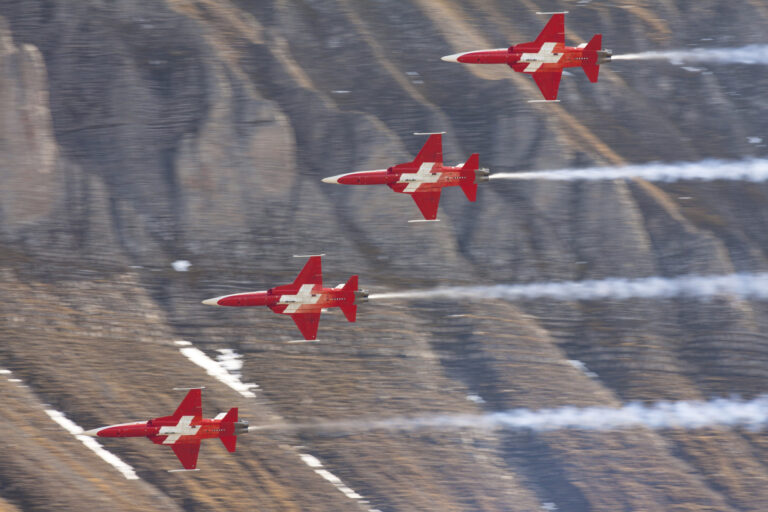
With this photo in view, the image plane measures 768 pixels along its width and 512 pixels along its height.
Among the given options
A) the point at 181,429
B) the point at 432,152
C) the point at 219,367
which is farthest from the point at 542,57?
the point at 181,429

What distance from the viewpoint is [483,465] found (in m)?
66.6

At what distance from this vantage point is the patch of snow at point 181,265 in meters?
69.6

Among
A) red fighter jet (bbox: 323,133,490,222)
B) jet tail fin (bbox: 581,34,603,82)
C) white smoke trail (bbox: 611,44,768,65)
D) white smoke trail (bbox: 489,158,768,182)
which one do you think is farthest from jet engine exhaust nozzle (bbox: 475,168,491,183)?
white smoke trail (bbox: 611,44,768,65)

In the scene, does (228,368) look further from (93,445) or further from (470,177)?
(470,177)

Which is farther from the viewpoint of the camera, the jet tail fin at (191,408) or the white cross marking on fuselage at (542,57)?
the white cross marking on fuselage at (542,57)

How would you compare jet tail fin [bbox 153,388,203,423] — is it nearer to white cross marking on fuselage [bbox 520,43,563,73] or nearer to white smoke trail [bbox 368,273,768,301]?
white smoke trail [bbox 368,273,768,301]

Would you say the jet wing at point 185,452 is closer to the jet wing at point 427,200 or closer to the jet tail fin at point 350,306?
the jet tail fin at point 350,306

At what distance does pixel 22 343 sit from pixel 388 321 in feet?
67.0

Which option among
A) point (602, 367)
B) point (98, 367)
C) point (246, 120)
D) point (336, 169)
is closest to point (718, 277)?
point (602, 367)

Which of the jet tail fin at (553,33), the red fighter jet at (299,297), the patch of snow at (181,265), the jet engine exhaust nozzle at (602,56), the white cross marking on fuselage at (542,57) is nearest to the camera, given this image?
the jet engine exhaust nozzle at (602,56)

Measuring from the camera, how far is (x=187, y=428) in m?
60.5

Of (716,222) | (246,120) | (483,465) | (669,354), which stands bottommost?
(483,465)

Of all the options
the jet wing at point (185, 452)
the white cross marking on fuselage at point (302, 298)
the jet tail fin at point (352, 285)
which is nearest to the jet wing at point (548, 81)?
the jet tail fin at point (352, 285)

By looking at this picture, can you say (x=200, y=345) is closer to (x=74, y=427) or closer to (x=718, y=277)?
(x=74, y=427)
